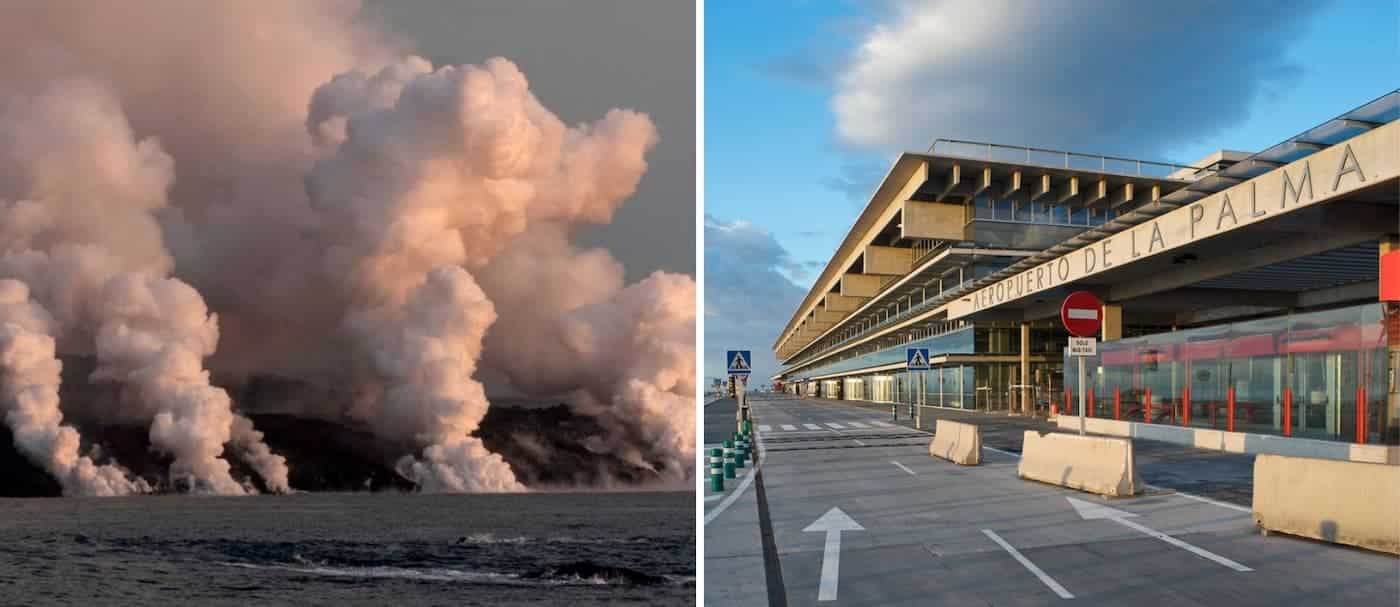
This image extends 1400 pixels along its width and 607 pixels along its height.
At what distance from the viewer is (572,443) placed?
30.3 m

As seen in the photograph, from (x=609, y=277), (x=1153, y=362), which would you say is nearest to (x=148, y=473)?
(x=609, y=277)

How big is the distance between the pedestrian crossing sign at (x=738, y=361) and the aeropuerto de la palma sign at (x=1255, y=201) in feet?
41.0

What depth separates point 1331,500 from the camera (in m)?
8.59

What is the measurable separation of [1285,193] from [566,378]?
2067cm

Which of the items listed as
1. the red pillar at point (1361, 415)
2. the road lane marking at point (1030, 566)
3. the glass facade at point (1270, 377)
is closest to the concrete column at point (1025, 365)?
the glass facade at point (1270, 377)

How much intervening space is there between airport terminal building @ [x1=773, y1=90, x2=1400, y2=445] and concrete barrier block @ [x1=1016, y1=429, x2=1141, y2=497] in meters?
6.55

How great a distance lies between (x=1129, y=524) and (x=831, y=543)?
3813 millimetres

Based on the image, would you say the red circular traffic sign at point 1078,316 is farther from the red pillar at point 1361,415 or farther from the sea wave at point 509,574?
the sea wave at point 509,574

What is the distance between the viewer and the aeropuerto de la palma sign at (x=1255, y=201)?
651 inches

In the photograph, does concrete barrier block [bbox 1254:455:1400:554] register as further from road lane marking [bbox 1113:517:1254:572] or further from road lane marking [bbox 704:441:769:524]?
road lane marking [bbox 704:441:769:524]

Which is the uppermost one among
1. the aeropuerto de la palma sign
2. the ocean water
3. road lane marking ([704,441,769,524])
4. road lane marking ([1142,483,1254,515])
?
the aeropuerto de la palma sign

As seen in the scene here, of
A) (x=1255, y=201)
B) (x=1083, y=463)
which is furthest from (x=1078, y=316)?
(x=1255, y=201)

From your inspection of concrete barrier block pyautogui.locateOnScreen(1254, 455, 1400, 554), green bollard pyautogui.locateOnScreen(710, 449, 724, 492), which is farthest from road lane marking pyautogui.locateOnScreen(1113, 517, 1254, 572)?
green bollard pyautogui.locateOnScreen(710, 449, 724, 492)

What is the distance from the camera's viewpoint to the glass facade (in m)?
A: 16.2
